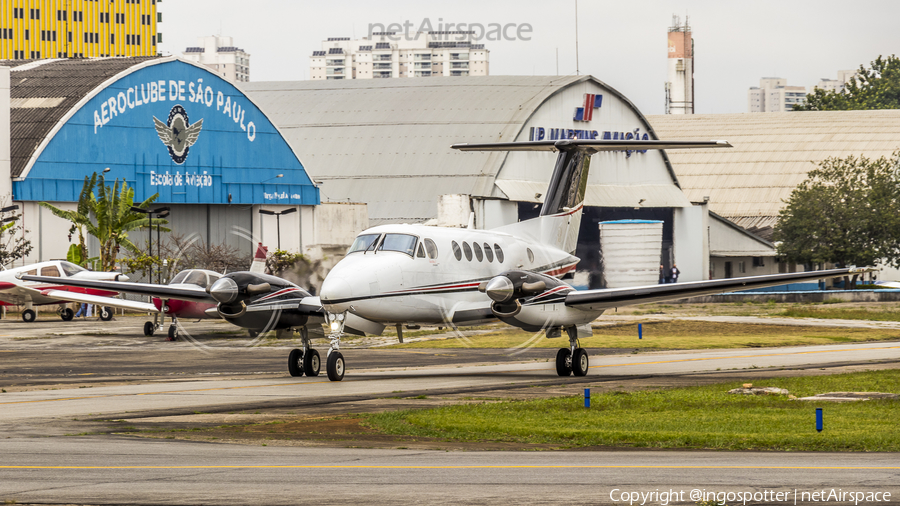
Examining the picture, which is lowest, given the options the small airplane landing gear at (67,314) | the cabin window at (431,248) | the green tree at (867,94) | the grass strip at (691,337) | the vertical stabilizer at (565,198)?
the grass strip at (691,337)

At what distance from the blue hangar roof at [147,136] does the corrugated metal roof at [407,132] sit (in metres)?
4.67

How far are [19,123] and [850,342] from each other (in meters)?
45.1

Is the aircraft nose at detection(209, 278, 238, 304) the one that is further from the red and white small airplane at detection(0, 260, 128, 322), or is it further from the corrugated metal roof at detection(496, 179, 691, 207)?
the corrugated metal roof at detection(496, 179, 691, 207)

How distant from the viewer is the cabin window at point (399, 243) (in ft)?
81.2

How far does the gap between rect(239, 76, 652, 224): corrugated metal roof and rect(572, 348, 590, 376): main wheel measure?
45.3m

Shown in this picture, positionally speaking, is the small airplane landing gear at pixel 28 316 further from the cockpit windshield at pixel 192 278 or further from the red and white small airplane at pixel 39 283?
the cockpit windshield at pixel 192 278

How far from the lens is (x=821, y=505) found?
401 inches

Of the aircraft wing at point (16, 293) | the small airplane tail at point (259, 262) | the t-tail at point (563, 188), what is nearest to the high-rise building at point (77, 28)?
the aircraft wing at point (16, 293)

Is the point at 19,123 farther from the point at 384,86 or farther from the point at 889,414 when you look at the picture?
the point at 889,414

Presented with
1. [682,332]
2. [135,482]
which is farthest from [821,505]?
[682,332]

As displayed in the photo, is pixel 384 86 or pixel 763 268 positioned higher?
pixel 384 86

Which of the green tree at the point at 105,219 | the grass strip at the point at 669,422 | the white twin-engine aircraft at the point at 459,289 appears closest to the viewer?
the grass strip at the point at 669,422

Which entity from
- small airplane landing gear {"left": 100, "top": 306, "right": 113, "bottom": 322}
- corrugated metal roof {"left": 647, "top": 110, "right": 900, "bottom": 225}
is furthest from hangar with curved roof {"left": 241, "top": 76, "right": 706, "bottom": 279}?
small airplane landing gear {"left": 100, "top": 306, "right": 113, "bottom": 322}

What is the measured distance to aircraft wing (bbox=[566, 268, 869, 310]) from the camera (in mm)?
24766
